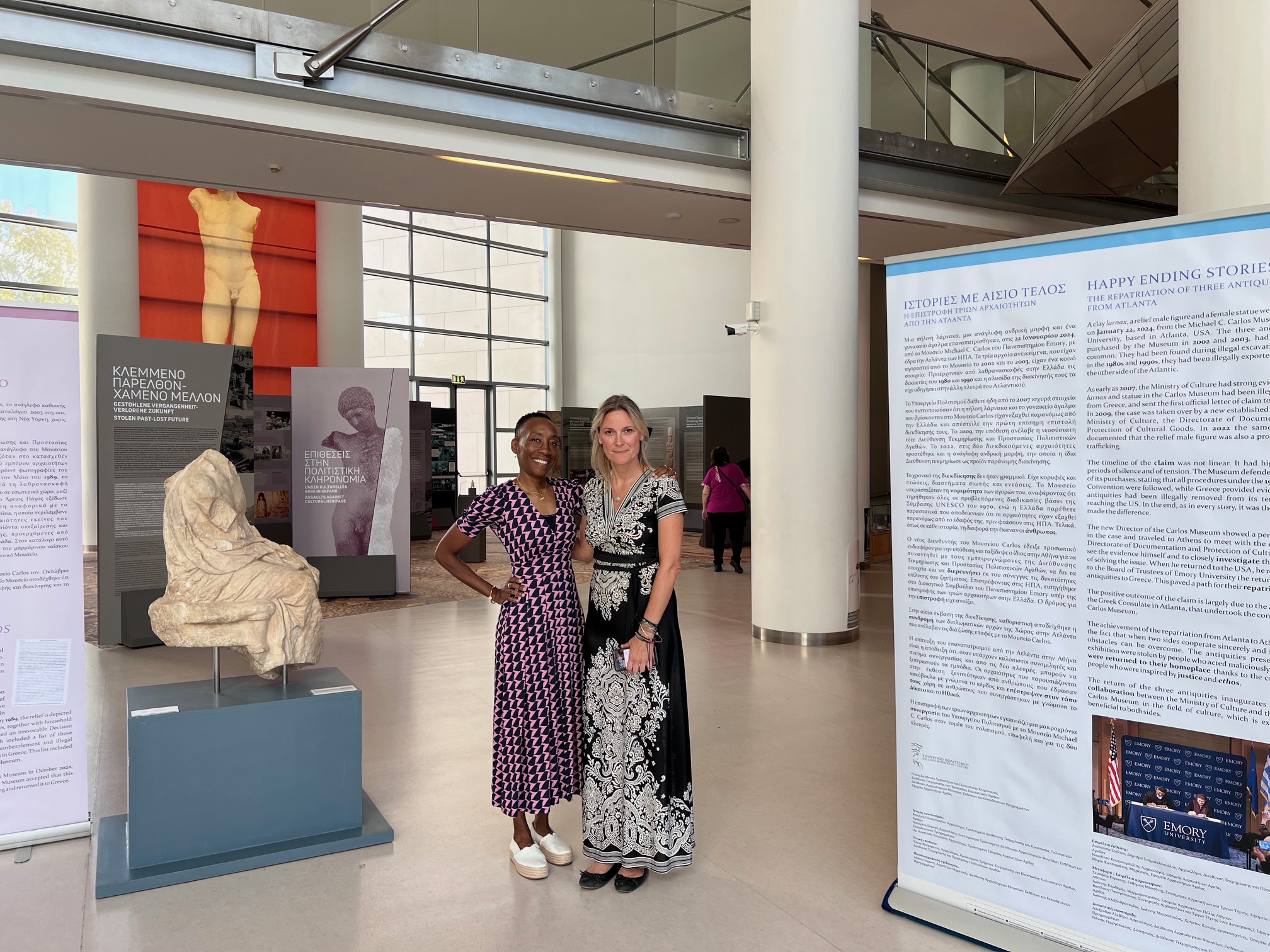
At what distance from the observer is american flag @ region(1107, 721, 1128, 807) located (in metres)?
2.86

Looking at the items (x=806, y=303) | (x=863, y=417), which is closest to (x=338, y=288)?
(x=863, y=417)

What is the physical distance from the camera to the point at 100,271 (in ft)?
52.1

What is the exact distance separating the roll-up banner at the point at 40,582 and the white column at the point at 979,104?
9.08 m

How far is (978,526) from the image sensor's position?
10.3 feet

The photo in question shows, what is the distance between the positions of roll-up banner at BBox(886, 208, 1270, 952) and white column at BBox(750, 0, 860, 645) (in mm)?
4726

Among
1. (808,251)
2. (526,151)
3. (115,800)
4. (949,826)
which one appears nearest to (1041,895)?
(949,826)

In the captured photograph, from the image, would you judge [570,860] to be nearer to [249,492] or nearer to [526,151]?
[526,151]

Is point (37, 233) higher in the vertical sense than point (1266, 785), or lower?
higher

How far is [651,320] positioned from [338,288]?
6.87 metres

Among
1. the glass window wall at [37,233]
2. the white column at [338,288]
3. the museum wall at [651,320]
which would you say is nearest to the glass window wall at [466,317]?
the museum wall at [651,320]

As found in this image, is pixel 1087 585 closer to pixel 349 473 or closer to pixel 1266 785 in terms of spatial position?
pixel 1266 785

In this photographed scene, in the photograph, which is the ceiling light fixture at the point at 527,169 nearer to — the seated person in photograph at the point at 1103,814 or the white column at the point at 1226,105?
the white column at the point at 1226,105

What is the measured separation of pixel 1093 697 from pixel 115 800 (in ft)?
14.3

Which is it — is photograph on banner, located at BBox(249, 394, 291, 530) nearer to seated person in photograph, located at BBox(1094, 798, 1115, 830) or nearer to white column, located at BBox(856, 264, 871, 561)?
white column, located at BBox(856, 264, 871, 561)
